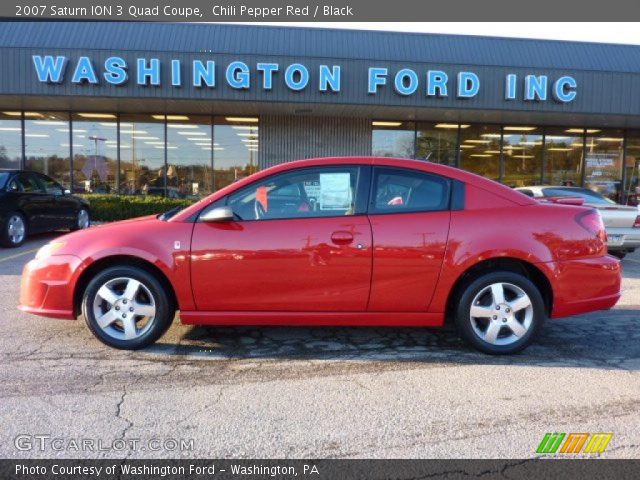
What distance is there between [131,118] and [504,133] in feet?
41.1

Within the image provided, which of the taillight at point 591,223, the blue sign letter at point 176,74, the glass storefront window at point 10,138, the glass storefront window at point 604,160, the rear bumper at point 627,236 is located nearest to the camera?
the taillight at point 591,223

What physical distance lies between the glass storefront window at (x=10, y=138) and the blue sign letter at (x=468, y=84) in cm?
1352

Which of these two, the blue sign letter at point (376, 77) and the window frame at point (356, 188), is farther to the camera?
the blue sign letter at point (376, 77)

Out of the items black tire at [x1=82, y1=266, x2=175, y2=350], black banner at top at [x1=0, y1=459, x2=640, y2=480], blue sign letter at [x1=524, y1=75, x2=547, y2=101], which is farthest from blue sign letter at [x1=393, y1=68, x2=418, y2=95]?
black banner at top at [x1=0, y1=459, x2=640, y2=480]

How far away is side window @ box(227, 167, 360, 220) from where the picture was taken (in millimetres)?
4215

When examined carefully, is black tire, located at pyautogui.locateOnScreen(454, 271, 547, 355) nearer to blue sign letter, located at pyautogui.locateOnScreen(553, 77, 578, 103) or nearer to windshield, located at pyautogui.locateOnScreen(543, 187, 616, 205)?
windshield, located at pyautogui.locateOnScreen(543, 187, 616, 205)

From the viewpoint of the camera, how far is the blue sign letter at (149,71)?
13.2 meters

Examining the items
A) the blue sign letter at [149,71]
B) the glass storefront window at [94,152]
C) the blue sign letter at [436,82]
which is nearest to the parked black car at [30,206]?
the blue sign letter at [149,71]

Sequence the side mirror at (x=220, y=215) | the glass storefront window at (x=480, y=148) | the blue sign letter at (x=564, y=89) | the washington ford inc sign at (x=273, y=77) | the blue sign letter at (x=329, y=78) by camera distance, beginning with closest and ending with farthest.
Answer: the side mirror at (x=220, y=215) < the washington ford inc sign at (x=273, y=77) < the blue sign letter at (x=329, y=78) < the blue sign letter at (x=564, y=89) < the glass storefront window at (x=480, y=148)

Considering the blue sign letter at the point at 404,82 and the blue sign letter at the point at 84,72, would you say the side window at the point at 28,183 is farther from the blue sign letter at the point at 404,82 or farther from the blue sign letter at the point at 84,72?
the blue sign letter at the point at 404,82

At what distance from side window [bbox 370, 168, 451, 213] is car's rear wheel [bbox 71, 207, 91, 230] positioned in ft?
31.7

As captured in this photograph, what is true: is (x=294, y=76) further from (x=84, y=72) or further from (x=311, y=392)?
(x=311, y=392)

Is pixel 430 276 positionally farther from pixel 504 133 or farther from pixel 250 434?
pixel 504 133

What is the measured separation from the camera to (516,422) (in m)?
3.14
